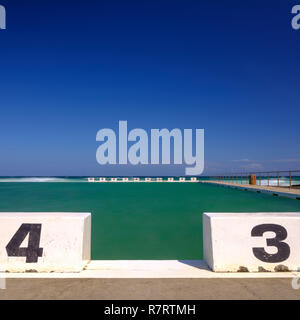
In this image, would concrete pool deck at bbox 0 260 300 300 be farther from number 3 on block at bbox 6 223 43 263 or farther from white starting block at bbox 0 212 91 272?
number 3 on block at bbox 6 223 43 263

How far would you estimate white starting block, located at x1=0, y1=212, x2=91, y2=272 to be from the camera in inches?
135

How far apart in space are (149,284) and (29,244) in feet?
5.44

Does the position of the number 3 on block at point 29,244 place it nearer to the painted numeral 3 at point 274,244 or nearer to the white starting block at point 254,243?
the white starting block at point 254,243

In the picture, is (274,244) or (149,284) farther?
(274,244)

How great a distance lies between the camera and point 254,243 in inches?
136

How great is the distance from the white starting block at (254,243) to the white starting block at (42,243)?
5.80 ft

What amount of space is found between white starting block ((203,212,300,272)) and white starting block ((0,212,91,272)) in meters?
1.77

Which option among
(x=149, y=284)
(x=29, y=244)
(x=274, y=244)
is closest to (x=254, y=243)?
(x=274, y=244)

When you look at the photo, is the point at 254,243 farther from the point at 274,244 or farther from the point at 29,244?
the point at 29,244
